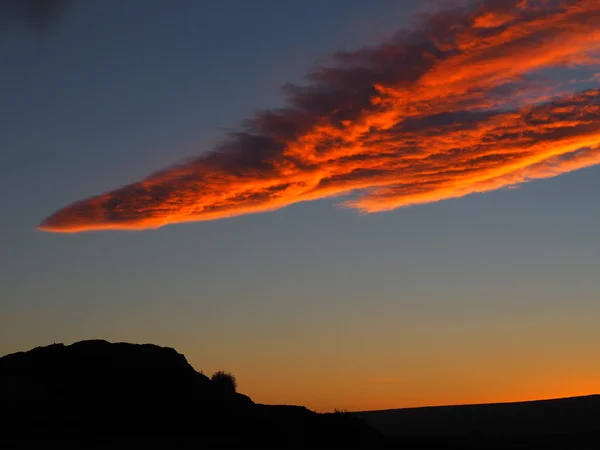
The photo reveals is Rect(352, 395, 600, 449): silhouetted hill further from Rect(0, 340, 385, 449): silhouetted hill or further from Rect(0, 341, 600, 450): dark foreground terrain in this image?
Rect(0, 340, 385, 449): silhouetted hill

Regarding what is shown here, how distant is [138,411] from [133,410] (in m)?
0.30

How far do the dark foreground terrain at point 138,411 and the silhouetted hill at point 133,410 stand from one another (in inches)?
2.3

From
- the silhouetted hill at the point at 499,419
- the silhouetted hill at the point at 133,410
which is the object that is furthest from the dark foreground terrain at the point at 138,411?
the silhouetted hill at the point at 499,419

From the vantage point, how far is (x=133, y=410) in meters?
49.2

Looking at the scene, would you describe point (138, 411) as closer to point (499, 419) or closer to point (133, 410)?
point (133, 410)

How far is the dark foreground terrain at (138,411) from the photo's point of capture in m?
45.9

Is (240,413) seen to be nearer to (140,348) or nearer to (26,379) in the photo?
(140,348)

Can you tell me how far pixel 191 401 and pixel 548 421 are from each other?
7524 cm

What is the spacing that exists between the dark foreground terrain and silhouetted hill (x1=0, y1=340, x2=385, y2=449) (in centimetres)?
6

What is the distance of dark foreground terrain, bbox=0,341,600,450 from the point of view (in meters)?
45.9

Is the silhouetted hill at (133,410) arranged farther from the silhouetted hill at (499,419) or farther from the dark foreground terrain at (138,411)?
the silhouetted hill at (499,419)

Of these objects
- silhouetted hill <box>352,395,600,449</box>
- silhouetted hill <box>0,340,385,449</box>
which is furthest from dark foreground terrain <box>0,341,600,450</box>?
silhouetted hill <box>352,395,600,449</box>

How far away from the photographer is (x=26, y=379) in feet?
164

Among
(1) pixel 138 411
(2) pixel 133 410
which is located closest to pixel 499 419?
(1) pixel 138 411
